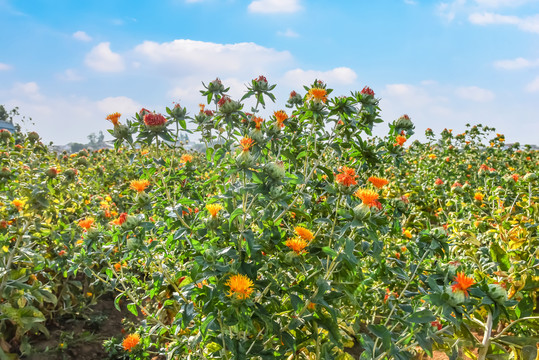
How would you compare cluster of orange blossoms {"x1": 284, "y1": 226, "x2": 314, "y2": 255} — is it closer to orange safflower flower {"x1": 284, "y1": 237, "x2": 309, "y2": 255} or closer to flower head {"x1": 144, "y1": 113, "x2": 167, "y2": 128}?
orange safflower flower {"x1": 284, "y1": 237, "x2": 309, "y2": 255}

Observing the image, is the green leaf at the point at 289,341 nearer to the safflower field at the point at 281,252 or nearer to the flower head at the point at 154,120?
the safflower field at the point at 281,252

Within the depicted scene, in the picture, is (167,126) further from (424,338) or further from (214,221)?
(424,338)

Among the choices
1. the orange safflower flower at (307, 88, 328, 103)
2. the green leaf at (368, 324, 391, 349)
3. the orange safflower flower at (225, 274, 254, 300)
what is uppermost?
the orange safflower flower at (307, 88, 328, 103)

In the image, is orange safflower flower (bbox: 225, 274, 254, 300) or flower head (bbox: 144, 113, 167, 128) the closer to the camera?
orange safflower flower (bbox: 225, 274, 254, 300)

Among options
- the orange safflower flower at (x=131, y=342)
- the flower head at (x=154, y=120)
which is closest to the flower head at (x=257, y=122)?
the flower head at (x=154, y=120)

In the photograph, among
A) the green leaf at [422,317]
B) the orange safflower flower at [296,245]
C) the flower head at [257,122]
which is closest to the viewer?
the green leaf at [422,317]

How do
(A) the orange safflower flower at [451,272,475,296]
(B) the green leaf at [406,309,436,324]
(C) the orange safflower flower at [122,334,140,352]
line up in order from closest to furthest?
(A) the orange safflower flower at [451,272,475,296] → (B) the green leaf at [406,309,436,324] → (C) the orange safflower flower at [122,334,140,352]

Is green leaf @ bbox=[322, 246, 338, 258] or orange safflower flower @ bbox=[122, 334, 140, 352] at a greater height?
green leaf @ bbox=[322, 246, 338, 258]

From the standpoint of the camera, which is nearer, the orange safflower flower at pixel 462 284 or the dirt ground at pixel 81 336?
the orange safflower flower at pixel 462 284

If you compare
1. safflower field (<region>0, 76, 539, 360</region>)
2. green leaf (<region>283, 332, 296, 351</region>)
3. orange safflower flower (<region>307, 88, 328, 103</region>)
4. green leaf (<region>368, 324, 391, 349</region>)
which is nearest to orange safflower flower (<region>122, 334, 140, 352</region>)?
safflower field (<region>0, 76, 539, 360</region>)

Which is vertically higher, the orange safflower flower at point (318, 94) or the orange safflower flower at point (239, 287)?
the orange safflower flower at point (318, 94)

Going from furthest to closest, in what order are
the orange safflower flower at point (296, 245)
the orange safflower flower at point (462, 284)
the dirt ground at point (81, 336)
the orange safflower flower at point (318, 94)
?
the dirt ground at point (81, 336) → the orange safflower flower at point (318, 94) → the orange safflower flower at point (296, 245) → the orange safflower flower at point (462, 284)

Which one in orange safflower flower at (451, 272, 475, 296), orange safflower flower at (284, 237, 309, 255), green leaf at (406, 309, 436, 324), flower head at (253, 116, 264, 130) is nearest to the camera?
orange safflower flower at (451, 272, 475, 296)

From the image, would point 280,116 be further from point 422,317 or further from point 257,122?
point 422,317
